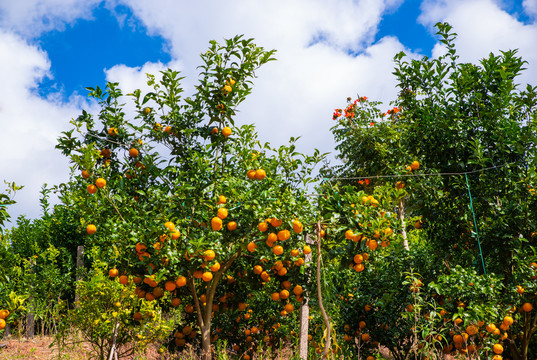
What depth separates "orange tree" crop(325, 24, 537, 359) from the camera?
4.30 metres

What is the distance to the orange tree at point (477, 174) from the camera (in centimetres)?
430

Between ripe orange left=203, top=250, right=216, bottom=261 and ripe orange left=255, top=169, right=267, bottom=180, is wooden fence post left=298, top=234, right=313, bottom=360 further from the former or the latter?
ripe orange left=203, top=250, right=216, bottom=261

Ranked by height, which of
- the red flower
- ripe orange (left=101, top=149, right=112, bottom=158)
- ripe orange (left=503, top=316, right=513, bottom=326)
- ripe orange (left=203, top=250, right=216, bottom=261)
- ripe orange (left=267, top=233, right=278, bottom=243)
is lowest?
ripe orange (left=503, top=316, right=513, bottom=326)

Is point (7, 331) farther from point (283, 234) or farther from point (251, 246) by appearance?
point (283, 234)

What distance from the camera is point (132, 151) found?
14.2 feet

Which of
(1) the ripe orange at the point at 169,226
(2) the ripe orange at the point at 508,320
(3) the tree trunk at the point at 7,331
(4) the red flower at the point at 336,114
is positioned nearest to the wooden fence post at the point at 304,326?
(1) the ripe orange at the point at 169,226

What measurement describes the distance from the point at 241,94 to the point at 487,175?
2.82 metres

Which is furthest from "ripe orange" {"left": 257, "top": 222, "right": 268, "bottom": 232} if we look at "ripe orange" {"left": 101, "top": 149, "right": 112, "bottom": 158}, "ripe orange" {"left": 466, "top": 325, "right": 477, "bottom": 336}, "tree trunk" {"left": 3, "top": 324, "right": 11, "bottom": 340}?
"tree trunk" {"left": 3, "top": 324, "right": 11, "bottom": 340}

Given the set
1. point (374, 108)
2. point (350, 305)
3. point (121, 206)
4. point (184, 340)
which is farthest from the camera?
point (374, 108)

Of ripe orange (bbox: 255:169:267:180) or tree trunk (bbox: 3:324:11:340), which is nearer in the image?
ripe orange (bbox: 255:169:267:180)

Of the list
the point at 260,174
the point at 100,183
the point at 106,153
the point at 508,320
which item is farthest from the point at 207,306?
the point at 508,320

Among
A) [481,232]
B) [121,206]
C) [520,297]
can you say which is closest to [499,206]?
[481,232]

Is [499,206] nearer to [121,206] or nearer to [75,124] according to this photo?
[121,206]

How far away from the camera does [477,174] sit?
15.3 ft
